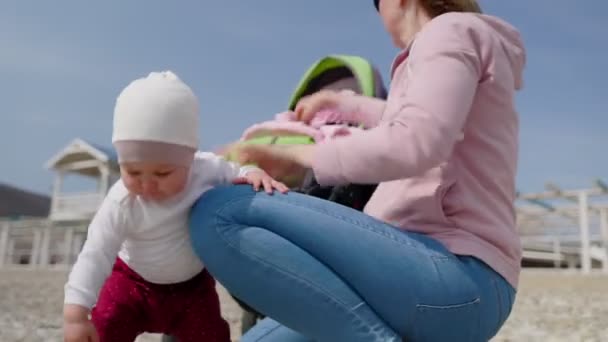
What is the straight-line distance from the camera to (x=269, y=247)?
124 centimetres

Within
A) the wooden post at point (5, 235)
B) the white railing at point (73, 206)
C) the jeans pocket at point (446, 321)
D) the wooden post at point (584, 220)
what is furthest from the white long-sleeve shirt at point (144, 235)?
the wooden post at point (5, 235)

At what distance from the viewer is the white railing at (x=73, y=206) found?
15.0m

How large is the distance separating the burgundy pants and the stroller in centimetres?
13

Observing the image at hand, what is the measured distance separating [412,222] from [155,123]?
0.59 meters

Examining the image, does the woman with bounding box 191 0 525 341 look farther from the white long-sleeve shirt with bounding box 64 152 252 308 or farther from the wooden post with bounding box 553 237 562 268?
the wooden post with bounding box 553 237 562 268

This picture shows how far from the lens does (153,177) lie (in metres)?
1.41

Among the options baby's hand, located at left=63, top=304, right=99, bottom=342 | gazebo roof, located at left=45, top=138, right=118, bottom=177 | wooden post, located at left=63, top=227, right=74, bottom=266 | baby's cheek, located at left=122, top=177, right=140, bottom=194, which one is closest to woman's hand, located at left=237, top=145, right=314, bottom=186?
baby's cheek, located at left=122, top=177, right=140, bottom=194

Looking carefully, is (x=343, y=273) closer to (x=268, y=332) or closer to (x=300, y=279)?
(x=300, y=279)

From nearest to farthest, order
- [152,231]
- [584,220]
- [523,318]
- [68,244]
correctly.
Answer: [152,231] < [523,318] < [584,220] < [68,244]

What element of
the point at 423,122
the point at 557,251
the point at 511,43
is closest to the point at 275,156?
the point at 423,122

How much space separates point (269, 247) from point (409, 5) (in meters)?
0.62

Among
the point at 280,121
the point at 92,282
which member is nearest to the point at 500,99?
the point at 280,121

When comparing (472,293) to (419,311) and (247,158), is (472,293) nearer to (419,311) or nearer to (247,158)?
(419,311)

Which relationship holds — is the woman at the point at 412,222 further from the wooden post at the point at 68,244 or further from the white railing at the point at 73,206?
the wooden post at the point at 68,244
